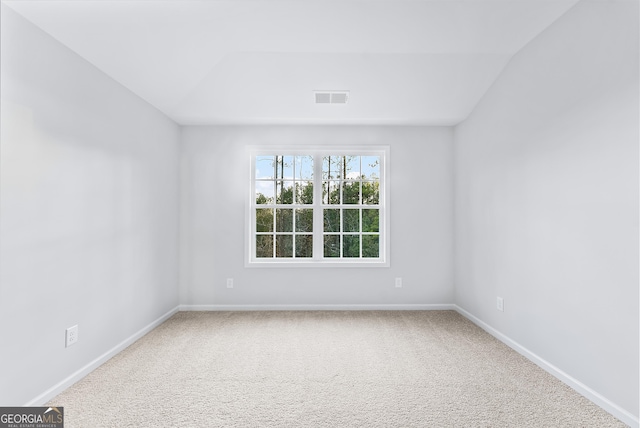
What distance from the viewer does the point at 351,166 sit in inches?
180

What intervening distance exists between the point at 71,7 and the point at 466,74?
3.16 meters

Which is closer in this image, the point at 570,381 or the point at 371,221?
the point at 570,381

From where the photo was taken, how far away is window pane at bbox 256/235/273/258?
4492mm

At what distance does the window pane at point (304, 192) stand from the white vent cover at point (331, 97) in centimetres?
115

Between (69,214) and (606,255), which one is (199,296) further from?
(606,255)

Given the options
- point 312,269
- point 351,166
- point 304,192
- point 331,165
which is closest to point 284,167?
point 304,192

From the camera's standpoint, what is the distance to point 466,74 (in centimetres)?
339

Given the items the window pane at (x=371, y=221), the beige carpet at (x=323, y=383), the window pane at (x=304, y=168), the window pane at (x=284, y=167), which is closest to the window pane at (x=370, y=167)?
the window pane at (x=371, y=221)

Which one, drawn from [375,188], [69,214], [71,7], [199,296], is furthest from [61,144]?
[375,188]

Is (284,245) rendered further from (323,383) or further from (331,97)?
(323,383)

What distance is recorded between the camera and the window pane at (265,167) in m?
4.53

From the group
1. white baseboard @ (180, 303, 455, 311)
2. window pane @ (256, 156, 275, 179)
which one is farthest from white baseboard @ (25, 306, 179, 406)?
window pane @ (256, 156, 275, 179)

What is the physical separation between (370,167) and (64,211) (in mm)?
3245

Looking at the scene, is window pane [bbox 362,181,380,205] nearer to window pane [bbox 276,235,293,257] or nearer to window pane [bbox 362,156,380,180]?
window pane [bbox 362,156,380,180]
